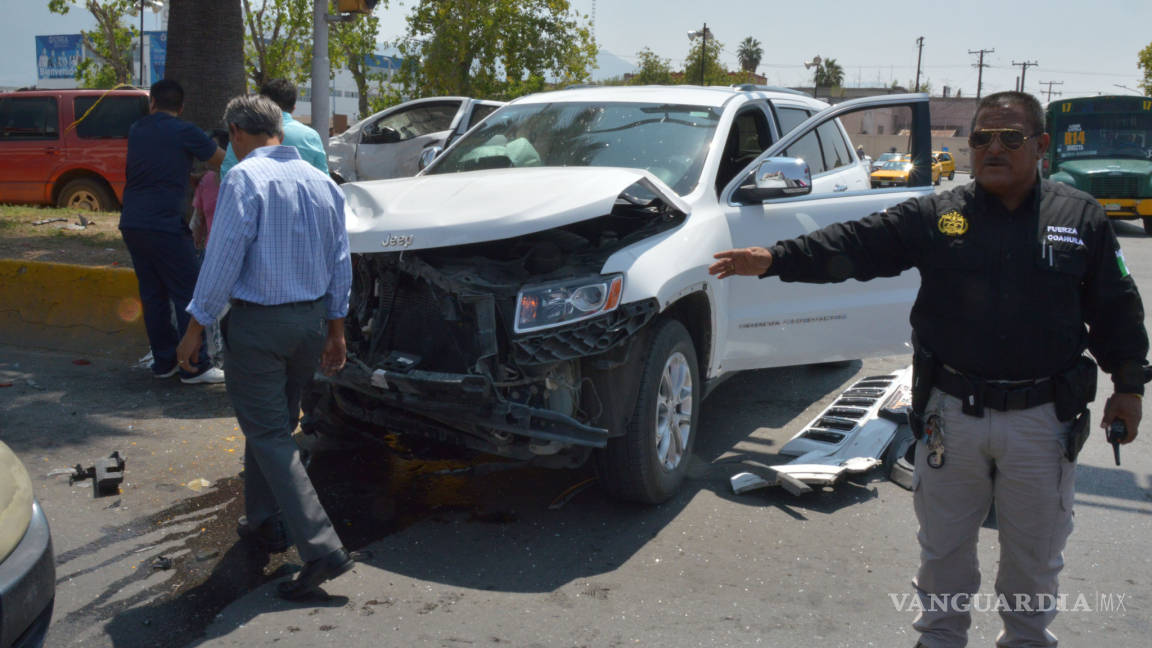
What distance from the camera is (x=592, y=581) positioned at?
3.92 meters

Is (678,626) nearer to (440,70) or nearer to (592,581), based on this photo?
(592,581)

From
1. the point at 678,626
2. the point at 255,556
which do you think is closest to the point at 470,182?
the point at 255,556

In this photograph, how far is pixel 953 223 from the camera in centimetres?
298

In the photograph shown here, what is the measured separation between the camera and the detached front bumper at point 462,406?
4035 mm

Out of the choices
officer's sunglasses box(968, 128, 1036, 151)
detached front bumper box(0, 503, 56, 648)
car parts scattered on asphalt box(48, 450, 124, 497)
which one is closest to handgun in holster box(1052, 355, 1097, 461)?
officer's sunglasses box(968, 128, 1036, 151)

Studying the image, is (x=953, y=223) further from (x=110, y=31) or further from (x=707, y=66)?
(x=707, y=66)

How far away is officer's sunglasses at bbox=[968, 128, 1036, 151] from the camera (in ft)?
9.43

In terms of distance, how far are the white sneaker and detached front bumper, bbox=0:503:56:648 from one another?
12.5 feet

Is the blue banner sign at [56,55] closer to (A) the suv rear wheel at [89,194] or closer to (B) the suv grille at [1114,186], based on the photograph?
(A) the suv rear wheel at [89,194]

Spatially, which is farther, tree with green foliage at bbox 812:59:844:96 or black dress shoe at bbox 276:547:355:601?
tree with green foliage at bbox 812:59:844:96

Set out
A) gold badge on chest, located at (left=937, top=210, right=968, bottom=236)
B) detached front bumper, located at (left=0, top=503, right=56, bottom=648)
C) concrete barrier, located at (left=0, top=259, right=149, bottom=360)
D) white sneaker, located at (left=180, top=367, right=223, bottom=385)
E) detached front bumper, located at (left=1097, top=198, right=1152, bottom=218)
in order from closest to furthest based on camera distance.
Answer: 1. detached front bumper, located at (left=0, top=503, right=56, bottom=648)
2. gold badge on chest, located at (left=937, top=210, right=968, bottom=236)
3. white sneaker, located at (left=180, top=367, right=223, bottom=385)
4. concrete barrier, located at (left=0, top=259, right=149, bottom=360)
5. detached front bumper, located at (left=1097, top=198, right=1152, bottom=218)

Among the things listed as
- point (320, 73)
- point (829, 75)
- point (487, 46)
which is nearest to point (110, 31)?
point (487, 46)

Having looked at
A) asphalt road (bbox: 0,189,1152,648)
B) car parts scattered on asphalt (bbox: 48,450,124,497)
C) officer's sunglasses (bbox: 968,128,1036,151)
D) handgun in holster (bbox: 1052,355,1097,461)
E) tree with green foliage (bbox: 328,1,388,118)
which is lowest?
asphalt road (bbox: 0,189,1152,648)

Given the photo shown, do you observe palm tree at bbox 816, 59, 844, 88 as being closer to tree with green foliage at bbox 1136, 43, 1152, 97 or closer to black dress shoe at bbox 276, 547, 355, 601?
tree with green foliage at bbox 1136, 43, 1152, 97
